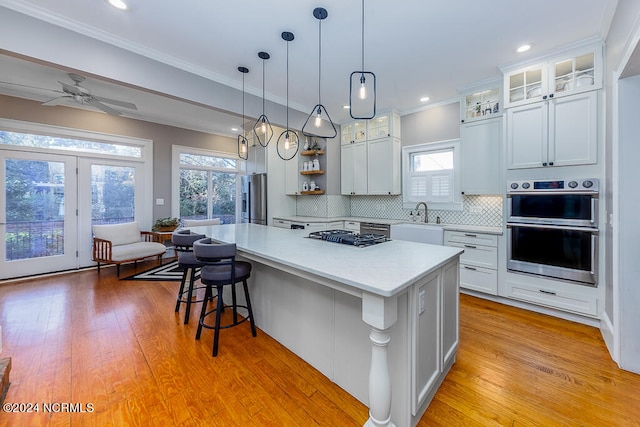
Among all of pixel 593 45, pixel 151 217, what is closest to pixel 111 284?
pixel 151 217

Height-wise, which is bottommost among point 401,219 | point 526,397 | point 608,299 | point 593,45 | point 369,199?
point 526,397

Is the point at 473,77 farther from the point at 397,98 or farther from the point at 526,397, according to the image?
the point at 526,397

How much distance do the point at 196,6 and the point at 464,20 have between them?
7.48 ft

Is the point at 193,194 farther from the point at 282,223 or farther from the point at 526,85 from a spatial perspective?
the point at 526,85

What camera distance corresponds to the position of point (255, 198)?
539 centimetres

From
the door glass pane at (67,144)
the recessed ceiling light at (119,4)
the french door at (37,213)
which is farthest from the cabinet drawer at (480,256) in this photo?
the french door at (37,213)

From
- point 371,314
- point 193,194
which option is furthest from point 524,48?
point 193,194

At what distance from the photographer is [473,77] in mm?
3379

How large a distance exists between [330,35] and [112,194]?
485cm

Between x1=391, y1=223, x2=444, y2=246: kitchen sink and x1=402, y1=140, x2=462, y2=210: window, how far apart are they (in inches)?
24.4

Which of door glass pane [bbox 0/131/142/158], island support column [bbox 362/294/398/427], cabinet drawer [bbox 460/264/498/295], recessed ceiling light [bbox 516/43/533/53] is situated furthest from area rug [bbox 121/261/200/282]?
recessed ceiling light [bbox 516/43/533/53]

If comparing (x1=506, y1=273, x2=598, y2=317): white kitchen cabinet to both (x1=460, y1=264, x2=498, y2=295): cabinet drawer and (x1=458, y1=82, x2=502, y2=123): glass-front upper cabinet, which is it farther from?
(x1=458, y1=82, x2=502, y2=123): glass-front upper cabinet

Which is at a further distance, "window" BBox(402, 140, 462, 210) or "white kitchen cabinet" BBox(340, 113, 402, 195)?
"white kitchen cabinet" BBox(340, 113, 402, 195)

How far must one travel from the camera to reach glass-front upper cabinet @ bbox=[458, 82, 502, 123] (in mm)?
3428
